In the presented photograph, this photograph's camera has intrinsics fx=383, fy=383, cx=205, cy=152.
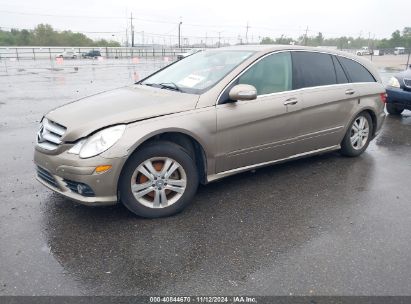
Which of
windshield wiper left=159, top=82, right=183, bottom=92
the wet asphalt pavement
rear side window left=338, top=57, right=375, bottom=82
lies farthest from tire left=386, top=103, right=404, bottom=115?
windshield wiper left=159, top=82, right=183, bottom=92

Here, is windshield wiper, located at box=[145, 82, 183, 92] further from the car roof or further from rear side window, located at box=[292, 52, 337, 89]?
rear side window, located at box=[292, 52, 337, 89]

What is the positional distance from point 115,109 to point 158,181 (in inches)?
31.7

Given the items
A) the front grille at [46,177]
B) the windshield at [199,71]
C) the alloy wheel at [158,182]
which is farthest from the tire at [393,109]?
the front grille at [46,177]

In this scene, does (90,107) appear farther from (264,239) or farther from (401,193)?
(401,193)

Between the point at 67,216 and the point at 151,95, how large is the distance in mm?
A: 1487

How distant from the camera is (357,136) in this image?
560 centimetres

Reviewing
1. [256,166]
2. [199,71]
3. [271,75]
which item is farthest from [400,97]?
[199,71]

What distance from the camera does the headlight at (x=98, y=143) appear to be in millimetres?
3357

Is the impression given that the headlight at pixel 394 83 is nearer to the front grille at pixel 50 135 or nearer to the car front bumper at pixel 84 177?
the car front bumper at pixel 84 177

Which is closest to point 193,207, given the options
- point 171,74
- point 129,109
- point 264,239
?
point 264,239

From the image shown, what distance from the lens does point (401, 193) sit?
441cm

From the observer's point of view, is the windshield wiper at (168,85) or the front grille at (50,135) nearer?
the front grille at (50,135)

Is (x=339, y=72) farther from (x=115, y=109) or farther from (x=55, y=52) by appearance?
(x=55, y=52)

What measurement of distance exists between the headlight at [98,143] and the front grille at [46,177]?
0.38 metres
